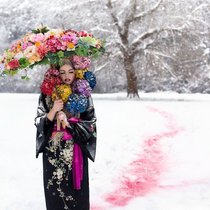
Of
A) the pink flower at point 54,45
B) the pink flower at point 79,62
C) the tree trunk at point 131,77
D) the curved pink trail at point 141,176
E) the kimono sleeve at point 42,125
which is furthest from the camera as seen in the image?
the tree trunk at point 131,77

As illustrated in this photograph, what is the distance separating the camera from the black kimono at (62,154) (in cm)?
491

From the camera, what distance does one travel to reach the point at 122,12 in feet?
75.9

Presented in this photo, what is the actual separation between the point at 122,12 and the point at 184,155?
14.8 m

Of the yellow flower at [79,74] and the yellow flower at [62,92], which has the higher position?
the yellow flower at [79,74]

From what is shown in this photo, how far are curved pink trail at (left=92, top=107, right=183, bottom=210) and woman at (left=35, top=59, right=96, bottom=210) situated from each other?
51.2 inches

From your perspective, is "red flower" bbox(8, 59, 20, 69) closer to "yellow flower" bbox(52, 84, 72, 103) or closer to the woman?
the woman

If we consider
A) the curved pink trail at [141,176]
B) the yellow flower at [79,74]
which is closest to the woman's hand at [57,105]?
the yellow flower at [79,74]

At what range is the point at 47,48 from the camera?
475 centimetres

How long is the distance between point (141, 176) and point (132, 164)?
93 centimetres

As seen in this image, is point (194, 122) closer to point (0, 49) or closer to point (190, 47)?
point (190, 47)

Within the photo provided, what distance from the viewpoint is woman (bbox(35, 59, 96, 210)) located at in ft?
16.1

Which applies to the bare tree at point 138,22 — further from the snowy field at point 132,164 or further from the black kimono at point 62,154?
the black kimono at point 62,154

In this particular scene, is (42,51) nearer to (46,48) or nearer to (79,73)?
(46,48)

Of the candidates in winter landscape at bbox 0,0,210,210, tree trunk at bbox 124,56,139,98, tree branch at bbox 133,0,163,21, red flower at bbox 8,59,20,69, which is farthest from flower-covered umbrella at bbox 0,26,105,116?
tree branch at bbox 133,0,163,21
